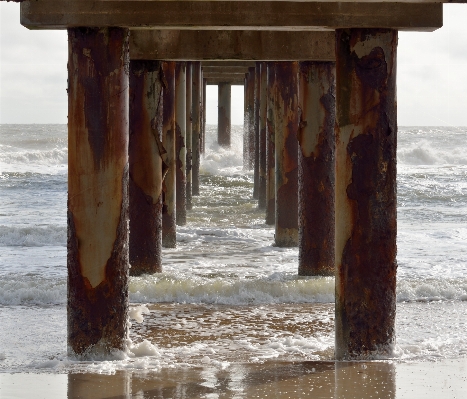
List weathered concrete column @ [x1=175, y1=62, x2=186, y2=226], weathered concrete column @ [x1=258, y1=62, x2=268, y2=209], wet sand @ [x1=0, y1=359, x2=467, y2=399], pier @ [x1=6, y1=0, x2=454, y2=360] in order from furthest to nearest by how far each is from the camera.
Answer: weathered concrete column @ [x1=258, y1=62, x2=268, y2=209] < weathered concrete column @ [x1=175, y1=62, x2=186, y2=226] < pier @ [x1=6, y1=0, x2=454, y2=360] < wet sand @ [x1=0, y1=359, x2=467, y2=399]

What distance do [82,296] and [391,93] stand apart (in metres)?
1.92

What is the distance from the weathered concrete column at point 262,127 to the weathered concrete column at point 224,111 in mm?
15058

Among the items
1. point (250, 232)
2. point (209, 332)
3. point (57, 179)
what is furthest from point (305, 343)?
point (57, 179)

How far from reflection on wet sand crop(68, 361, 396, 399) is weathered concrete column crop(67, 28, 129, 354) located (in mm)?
358

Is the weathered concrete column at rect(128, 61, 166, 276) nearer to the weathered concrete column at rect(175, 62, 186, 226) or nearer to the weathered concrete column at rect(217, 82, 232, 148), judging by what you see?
the weathered concrete column at rect(175, 62, 186, 226)

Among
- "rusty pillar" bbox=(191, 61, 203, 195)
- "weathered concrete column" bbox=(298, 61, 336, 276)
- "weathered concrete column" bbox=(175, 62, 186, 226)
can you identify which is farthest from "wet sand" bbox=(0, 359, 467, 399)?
"rusty pillar" bbox=(191, 61, 203, 195)

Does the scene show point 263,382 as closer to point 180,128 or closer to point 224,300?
point 224,300

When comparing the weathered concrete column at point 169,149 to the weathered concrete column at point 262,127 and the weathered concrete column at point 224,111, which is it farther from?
the weathered concrete column at point 224,111

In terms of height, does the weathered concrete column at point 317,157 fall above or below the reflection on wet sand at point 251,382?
above

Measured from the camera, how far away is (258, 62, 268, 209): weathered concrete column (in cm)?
1352

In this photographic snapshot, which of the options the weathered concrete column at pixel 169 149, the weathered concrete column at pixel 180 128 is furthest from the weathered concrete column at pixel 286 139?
the weathered concrete column at pixel 180 128

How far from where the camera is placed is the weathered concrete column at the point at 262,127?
1352 cm

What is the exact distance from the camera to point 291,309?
6.79 metres

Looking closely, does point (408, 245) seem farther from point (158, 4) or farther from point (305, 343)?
point (158, 4)
